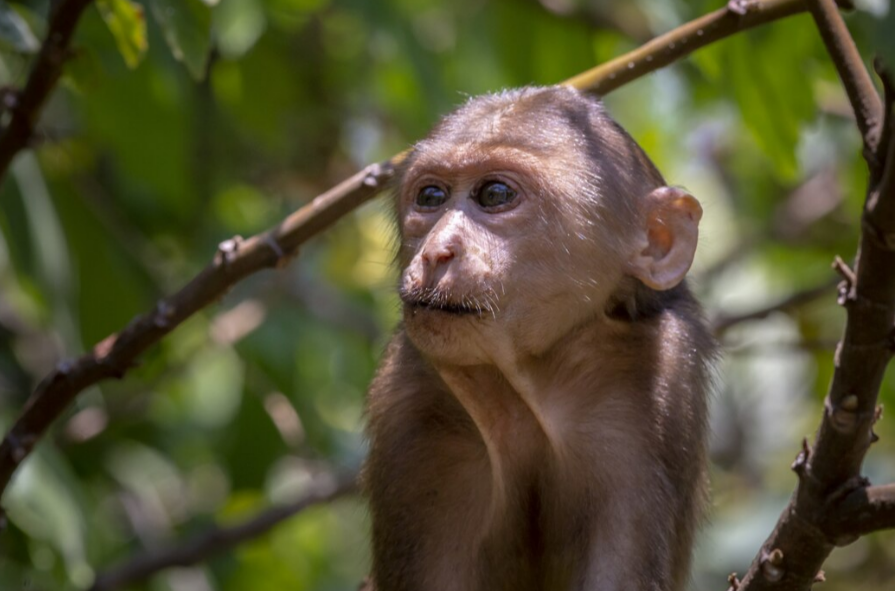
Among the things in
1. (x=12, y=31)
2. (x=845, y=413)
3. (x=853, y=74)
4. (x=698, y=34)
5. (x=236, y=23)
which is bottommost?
(x=845, y=413)

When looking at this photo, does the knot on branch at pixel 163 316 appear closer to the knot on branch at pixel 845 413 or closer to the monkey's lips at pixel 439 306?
the monkey's lips at pixel 439 306

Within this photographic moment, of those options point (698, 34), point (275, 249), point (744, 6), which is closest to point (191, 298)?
point (275, 249)

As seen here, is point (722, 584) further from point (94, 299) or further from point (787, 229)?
point (94, 299)

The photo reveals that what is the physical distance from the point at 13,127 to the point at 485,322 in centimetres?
148

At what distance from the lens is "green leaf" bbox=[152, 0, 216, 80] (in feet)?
12.0

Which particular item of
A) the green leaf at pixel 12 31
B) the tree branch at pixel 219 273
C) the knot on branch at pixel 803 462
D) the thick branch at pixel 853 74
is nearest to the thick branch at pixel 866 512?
the knot on branch at pixel 803 462

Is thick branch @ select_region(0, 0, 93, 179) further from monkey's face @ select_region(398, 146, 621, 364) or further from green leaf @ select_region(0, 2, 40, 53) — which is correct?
monkey's face @ select_region(398, 146, 621, 364)

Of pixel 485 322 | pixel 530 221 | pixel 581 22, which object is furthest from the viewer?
pixel 581 22

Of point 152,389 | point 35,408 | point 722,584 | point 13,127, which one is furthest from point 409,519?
point 722,584

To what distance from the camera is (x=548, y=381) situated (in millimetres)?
3668

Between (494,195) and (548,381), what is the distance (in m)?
0.52

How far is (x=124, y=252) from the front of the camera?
5852mm

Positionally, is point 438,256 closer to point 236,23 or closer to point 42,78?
point 42,78

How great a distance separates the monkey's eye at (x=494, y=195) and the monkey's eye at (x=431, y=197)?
125 millimetres
